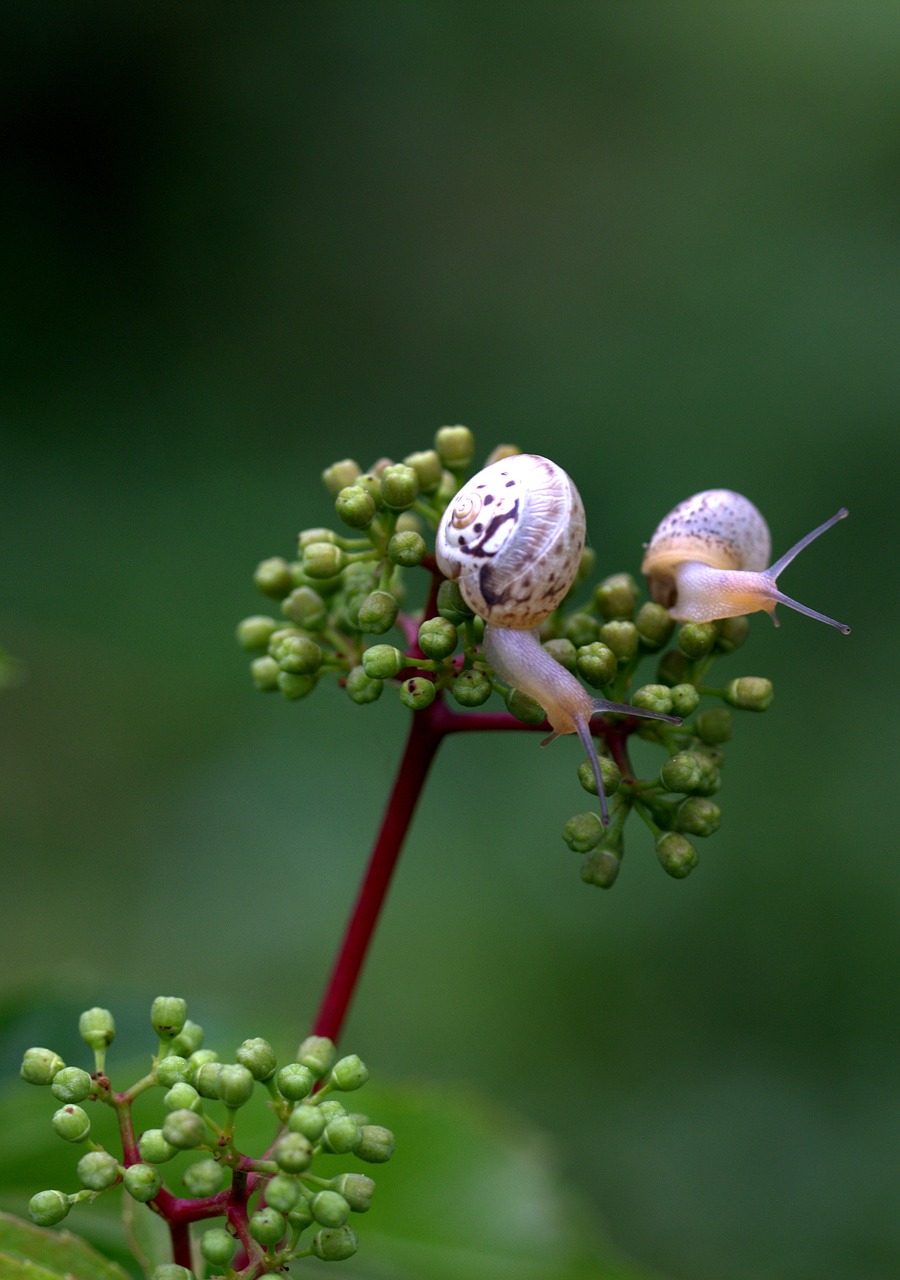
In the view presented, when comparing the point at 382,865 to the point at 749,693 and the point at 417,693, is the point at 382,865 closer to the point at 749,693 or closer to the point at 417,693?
the point at 417,693

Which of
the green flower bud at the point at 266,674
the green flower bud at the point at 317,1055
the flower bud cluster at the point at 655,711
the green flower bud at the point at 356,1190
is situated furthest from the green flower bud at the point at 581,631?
the green flower bud at the point at 356,1190

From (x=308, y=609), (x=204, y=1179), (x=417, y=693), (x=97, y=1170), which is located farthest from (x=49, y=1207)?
(x=308, y=609)

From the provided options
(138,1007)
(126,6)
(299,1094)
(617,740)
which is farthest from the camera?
(126,6)

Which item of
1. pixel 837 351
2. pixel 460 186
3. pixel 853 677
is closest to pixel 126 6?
pixel 460 186

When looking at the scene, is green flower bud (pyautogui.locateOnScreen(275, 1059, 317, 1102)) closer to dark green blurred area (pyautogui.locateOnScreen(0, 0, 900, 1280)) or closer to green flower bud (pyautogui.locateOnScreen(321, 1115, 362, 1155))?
green flower bud (pyautogui.locateOnScreen(321, 1115, 362, 1155))

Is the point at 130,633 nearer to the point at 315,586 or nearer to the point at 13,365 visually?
the point at 13,365

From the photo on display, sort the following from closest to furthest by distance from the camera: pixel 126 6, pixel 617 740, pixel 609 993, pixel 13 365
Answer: pixel 617 740
pixel 609 993
pixel 13 365
pixel 126 6

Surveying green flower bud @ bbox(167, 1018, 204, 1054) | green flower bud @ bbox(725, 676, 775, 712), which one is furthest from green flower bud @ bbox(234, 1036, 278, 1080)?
green flower bud @ bbox(725, 676, 775, 712)
